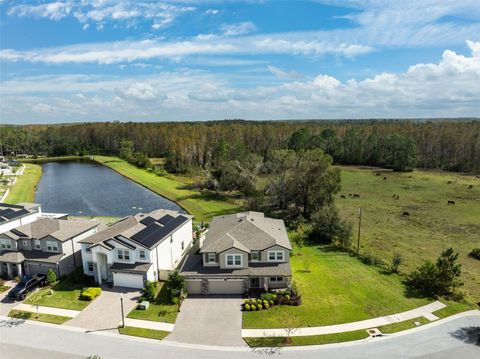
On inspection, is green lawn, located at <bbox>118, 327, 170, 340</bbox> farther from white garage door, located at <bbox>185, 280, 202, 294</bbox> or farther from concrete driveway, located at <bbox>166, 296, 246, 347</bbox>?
white garage door, located at <bbox>185, 280, 202, 294</bbox>

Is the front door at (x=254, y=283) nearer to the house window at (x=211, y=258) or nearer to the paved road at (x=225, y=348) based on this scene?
the house window at (x=211, y=258)

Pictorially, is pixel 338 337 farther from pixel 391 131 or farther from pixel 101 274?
pixel 391 131

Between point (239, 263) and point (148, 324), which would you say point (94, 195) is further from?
point (148, 324)

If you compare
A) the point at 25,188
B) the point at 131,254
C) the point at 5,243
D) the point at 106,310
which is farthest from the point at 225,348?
the point at 25,188

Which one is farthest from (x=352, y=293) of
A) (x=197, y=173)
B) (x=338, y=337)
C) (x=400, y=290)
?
(x=197, y=173)

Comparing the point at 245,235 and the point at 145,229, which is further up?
the point at 145,229
